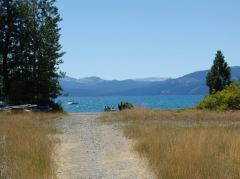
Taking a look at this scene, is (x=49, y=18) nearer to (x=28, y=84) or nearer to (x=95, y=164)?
(x=28, y=84)

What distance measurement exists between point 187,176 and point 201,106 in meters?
35.5

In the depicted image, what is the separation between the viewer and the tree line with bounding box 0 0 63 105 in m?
39.7

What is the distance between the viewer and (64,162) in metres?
13.1

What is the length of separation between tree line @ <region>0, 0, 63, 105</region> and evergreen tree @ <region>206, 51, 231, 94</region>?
1055 inches

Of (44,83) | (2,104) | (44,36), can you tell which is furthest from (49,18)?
(2,104)

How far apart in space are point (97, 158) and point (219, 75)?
4996cm

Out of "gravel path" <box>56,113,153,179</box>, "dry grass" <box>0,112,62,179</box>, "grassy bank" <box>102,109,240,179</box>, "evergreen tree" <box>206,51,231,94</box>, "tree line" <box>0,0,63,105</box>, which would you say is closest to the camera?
"dry grass" <box>0,112,62,179</box>

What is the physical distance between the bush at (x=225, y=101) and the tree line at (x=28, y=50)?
1396 centimetres

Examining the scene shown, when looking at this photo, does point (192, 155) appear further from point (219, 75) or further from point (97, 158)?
point (219, 75)

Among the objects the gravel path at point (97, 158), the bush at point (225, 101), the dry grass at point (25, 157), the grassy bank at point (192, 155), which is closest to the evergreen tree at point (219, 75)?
the bush at point (225, 101)

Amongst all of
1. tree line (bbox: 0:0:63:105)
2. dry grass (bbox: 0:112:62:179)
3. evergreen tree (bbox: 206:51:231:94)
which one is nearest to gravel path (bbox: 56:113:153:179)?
dry grass (bbox: 0:112:62:179)

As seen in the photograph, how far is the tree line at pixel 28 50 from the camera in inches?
1563

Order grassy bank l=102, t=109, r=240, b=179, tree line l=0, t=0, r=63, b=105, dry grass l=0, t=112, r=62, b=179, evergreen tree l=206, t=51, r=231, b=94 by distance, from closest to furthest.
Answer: dry grass l=0, t=112, r=62, b=179 < grassy bank l=102, t=109, r=240, b=179 < tree line l=0, t=0, r=63, b=105 < evergreen tree l=206, t=51, r=231, b=94

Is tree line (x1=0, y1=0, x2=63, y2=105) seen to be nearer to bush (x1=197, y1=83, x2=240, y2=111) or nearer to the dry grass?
bush (x1=197, y1=83, x2=240, y2=111)
